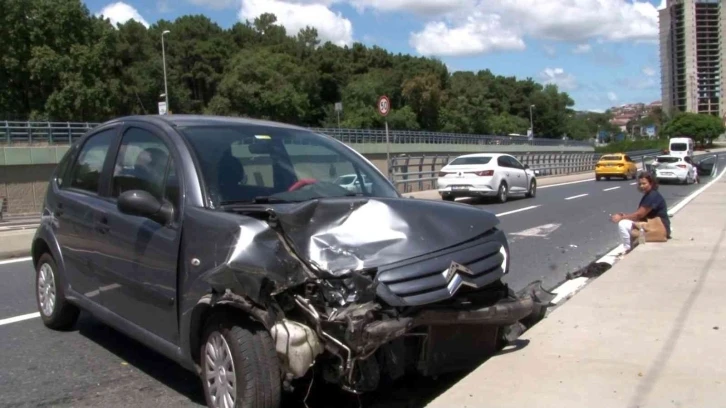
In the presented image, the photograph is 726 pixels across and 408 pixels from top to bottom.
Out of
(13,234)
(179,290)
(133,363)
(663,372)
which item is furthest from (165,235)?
(13,234)

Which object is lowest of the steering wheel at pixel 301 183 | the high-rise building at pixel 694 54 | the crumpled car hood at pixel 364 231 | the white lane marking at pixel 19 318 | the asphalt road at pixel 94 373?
the asphalt road at pixel 94 373

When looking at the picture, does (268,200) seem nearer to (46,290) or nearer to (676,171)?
(46,290)

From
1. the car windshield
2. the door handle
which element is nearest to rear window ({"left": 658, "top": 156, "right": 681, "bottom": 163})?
the car windshield

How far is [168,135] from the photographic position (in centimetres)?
505

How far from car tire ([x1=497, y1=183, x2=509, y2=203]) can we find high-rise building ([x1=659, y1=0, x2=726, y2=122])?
167m

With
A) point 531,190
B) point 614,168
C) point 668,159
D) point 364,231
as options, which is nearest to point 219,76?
point 614,168

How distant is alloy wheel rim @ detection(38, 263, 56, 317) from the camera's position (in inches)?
256

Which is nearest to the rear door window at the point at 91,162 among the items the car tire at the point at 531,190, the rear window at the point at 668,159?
the car tire at the point at 531,190

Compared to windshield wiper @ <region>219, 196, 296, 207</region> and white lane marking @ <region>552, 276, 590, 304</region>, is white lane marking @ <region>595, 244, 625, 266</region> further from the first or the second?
windshield wiper @ <region>219, 196, 296, 207</region>

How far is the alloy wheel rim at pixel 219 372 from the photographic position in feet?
13.7

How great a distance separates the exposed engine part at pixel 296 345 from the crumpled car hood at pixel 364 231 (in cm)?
36

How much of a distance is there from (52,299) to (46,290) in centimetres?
16

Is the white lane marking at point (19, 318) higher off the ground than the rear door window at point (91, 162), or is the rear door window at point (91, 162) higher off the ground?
the rear door window at point (91, 162)

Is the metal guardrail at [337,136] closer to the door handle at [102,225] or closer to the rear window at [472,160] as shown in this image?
the door handle at [102,225]
